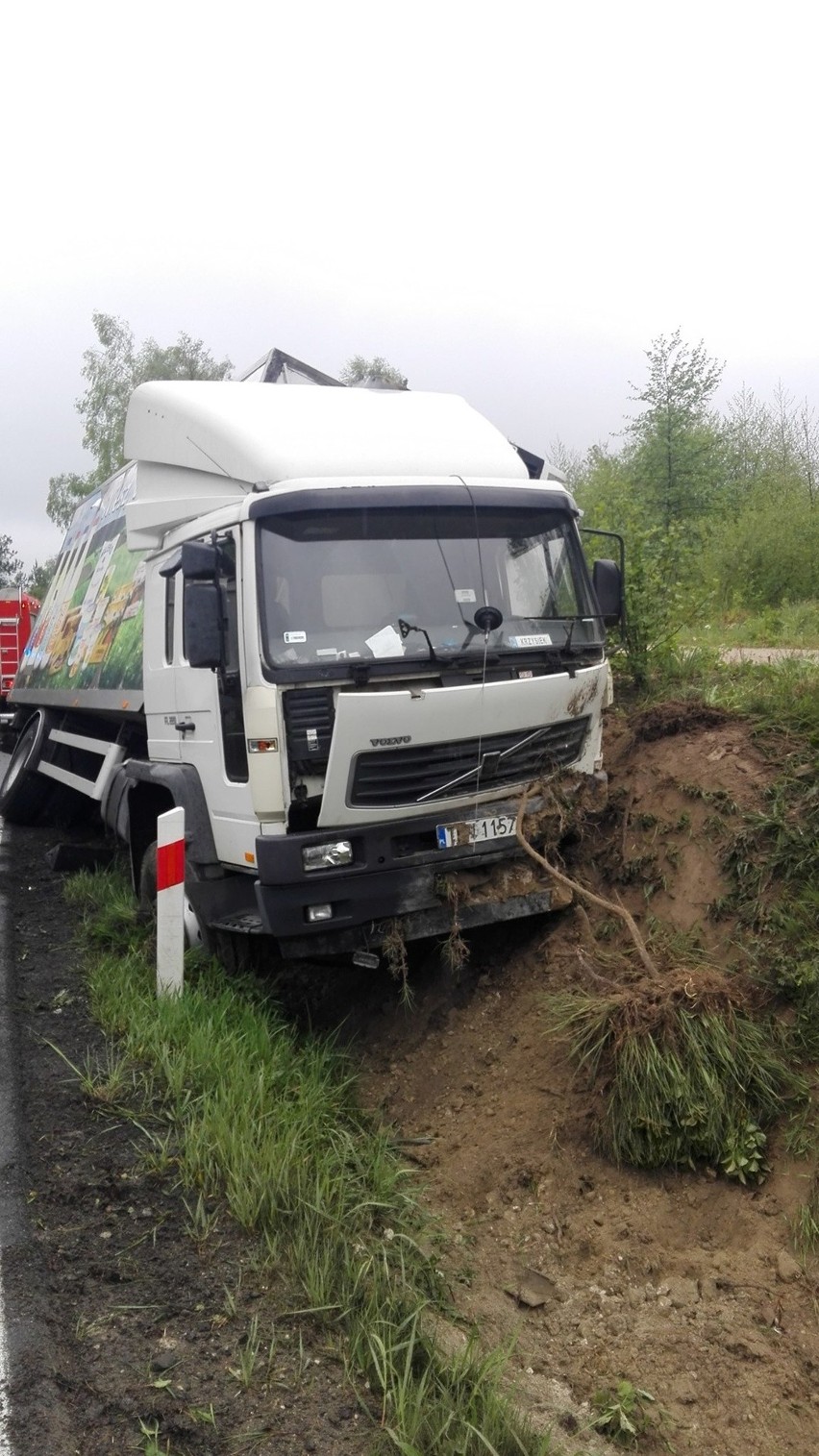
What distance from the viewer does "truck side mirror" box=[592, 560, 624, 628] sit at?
624 cm

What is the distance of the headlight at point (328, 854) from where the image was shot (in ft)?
17.0

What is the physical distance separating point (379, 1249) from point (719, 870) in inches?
102

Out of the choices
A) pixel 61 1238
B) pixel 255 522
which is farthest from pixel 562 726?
pixel 61 1238

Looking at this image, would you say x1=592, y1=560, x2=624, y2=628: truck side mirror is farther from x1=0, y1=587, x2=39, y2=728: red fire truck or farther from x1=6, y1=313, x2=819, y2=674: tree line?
x1=0, y1=587, x2=39, y2=728: red fire truck

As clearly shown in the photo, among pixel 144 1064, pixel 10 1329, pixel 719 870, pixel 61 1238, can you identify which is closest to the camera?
pixel 10 1329

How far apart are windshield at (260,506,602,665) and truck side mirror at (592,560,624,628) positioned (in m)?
0.38

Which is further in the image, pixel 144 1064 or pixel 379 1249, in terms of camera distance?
pixel 144 1064

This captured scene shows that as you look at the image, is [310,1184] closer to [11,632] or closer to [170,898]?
[170,898]

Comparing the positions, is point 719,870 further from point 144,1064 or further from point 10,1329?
point 10,1329

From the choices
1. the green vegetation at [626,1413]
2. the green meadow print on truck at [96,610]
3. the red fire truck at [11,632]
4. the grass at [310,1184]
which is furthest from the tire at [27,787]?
the red fire truck at [11,632]

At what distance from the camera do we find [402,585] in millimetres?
5426

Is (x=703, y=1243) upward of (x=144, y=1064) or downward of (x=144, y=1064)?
downward

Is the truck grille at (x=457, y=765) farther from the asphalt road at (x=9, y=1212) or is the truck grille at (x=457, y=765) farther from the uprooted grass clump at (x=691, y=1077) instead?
the asphalt road at (x=9, y=1212)

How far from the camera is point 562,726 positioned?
5.94 metres
